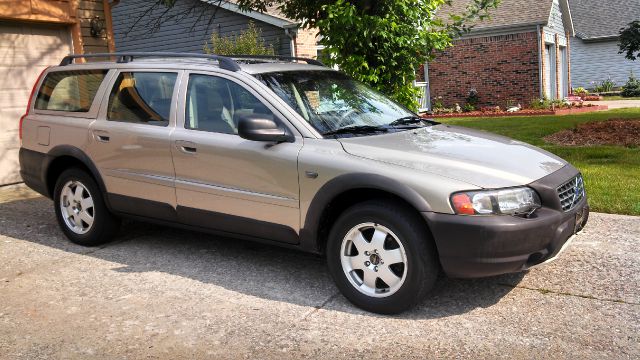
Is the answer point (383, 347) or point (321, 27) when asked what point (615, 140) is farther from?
point (383, 347)

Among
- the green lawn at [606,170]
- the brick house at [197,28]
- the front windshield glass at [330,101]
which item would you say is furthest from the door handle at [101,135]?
the brick house at [197,28]

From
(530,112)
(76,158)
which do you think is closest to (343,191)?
(76,158)

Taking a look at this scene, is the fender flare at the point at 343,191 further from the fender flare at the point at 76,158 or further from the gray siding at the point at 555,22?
the gray siding at the point at 555,22

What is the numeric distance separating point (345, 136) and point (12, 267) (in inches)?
129

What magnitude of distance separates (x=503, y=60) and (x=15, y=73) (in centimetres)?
1641

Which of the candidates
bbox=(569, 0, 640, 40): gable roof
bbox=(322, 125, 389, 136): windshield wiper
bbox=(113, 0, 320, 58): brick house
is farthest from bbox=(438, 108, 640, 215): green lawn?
bbox=(569, 0, 640, 40): gable roof

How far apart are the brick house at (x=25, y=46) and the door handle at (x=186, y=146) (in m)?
5.70

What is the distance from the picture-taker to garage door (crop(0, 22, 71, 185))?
9.41m

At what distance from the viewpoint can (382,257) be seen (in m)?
4.12

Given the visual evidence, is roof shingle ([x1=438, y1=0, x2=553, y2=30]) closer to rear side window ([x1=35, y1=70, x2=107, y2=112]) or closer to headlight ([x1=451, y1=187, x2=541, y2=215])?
rear side window ([x1=35, y1=70, x2=107, y2=112])

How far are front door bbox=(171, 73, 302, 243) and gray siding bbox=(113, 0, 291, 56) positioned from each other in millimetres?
10109

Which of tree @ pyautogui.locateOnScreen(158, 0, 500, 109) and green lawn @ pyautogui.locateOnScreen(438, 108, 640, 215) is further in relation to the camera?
tree @ pyautogui.locateOnScreen(158, 0, 500, 109)

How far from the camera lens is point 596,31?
30688 mm

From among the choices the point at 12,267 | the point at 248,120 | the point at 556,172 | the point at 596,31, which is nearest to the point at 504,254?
the point at 556,172
